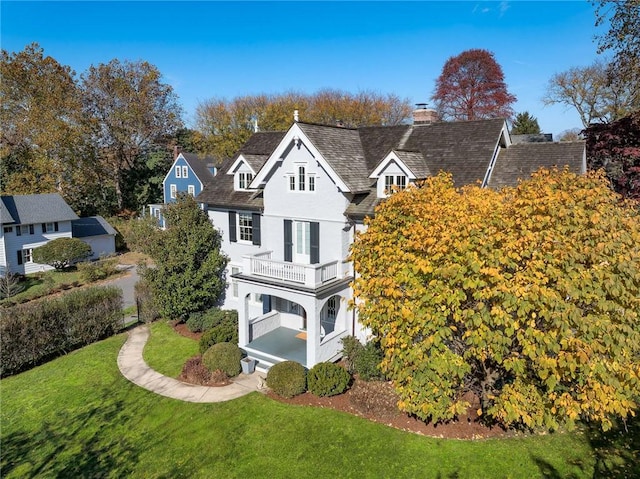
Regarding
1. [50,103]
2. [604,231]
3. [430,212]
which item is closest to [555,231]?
[604,231]

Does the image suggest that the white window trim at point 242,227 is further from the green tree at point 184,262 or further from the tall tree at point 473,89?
the tall tree at point 473,89

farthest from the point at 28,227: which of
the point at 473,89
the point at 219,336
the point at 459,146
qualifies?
the point at 473,89

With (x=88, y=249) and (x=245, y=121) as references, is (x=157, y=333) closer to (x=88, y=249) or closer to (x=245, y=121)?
(x=88, y=249)

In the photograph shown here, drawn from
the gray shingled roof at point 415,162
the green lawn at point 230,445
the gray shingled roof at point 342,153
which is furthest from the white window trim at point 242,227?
the green lawn at point 230,445

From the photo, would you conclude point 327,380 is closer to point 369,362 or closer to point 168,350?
point 369,362

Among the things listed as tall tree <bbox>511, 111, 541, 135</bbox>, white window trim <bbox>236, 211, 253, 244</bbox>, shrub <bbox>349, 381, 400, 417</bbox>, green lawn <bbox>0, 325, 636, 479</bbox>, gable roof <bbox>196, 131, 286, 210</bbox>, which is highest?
tall tree <bbox>511, 111, 541, 135</bbox>

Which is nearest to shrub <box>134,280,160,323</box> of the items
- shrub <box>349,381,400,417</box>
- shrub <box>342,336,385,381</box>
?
shrub <box>342,336,385,381</box>

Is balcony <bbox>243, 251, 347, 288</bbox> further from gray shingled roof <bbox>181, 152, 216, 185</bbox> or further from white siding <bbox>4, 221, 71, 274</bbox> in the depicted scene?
gray shingled roof <bbox>181, 152, 216, 185</bbox>
